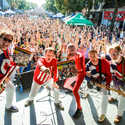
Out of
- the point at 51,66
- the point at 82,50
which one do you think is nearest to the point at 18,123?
the point at 51,66

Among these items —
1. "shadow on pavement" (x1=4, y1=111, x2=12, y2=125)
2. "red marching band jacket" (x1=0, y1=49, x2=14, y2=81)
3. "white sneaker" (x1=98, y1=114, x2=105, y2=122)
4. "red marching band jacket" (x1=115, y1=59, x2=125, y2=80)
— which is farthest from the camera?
"white sneaker" (x1=98, y1=114, x2=105, y2=122)

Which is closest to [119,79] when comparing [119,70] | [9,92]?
[119,70]

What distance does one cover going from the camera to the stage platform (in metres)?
3.21

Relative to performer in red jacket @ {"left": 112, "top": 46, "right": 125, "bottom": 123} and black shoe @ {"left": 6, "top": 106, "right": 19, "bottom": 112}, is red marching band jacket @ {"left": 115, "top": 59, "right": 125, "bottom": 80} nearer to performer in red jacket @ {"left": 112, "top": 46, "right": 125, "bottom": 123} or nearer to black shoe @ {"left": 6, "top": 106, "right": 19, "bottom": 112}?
performer in red jacket @ {"left": 112, "top": 46, "right": 125, "bottom": 123}

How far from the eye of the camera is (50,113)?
3496 mm

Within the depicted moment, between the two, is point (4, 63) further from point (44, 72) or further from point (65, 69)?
→ point (65, 69)

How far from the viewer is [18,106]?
3.65 meters

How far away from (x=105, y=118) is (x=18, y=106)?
2150 millimetres

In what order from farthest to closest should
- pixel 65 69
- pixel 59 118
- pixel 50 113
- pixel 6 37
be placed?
pixel 65 69
pixel 50 113
pixel 59 118
pixel 6 37

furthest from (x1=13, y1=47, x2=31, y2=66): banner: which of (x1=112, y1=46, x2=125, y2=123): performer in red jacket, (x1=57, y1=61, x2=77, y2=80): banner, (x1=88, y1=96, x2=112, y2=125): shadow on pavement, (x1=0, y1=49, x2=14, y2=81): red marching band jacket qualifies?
(x1=88, y1=96, x2=112, y2=125): shadow on pavement

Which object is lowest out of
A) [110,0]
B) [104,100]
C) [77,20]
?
[104,100]

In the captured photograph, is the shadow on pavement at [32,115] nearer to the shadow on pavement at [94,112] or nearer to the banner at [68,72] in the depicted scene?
the banner at [68,72]

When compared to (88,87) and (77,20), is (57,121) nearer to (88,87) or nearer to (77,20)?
(88,87)

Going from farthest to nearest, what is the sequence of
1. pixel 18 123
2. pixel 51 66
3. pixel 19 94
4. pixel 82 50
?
pixel 82 50 < pixel 19 94 < pixel 51 66 < pixel 18 123
